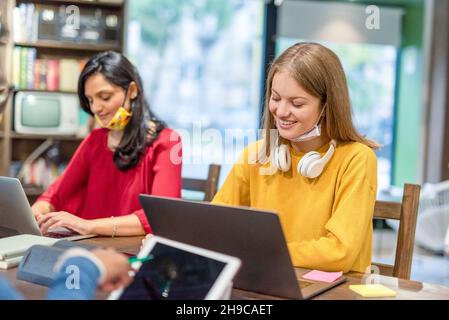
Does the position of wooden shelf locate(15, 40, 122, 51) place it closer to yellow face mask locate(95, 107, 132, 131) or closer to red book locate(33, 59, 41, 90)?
red book locate(33, 59, 41, 90)

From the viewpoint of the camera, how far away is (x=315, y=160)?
1.45 metres

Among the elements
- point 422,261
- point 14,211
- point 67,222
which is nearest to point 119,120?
point 67,222

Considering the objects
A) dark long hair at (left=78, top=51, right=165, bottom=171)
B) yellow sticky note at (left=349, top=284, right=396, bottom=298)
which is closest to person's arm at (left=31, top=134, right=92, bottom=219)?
dark long hair at (left=78, top=51, right=165, bottom=171)

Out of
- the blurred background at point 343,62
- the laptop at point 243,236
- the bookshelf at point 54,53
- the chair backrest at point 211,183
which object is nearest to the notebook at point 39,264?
the laptop at point 243,236

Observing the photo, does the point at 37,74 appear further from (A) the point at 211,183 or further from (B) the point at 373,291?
(B) the point at 373,291

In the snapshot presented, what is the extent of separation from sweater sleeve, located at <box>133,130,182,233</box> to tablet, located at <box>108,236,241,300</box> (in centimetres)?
90

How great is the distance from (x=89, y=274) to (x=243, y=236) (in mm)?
267

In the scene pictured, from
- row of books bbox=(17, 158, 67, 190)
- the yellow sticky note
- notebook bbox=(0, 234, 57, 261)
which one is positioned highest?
notebook bbox=(0, 234, 57, 261)

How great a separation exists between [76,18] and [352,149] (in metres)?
2.59

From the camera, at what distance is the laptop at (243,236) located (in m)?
0.97

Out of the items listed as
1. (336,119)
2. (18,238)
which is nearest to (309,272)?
(336,119)

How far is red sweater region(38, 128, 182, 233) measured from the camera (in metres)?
1.90

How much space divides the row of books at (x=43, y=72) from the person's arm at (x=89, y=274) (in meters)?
2.95

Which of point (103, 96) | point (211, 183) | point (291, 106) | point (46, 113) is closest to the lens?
point (291, 106)
